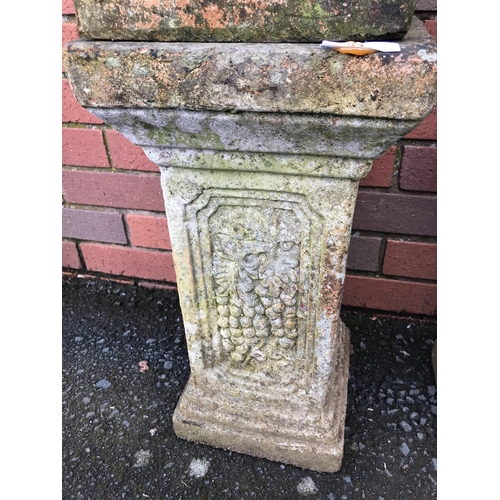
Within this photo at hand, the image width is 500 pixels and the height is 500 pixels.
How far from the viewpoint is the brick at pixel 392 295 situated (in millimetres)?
1562

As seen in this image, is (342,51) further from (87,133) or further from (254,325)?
(87,133)

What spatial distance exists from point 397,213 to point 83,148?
1.09 m

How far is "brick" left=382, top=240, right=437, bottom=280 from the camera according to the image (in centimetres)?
147

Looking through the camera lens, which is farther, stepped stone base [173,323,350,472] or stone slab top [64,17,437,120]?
stepped stone base [173,323,350,472]

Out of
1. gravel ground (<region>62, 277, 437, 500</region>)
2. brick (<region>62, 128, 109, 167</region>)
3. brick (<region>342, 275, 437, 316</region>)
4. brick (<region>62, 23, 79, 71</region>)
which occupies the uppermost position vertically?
brick (<region>62, 23, 79, 71</region>)

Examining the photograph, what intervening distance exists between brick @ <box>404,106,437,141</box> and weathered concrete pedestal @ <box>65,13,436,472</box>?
0.53m

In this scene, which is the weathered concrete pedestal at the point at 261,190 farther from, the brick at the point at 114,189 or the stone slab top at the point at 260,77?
the brick at the point at 114,189

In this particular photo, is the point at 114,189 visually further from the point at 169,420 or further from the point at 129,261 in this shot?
the point at 169,420

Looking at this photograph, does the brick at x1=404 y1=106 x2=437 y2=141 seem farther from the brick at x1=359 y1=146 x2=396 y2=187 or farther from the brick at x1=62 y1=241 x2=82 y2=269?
the brick at x1=62 y1=241 x2=82 y2=269

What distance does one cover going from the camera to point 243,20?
0.71 metres

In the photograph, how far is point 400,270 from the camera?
1534mm

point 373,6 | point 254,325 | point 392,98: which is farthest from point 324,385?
point 373,6

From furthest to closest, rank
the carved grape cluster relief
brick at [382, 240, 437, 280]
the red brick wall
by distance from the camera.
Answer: brick at [382, 240, 437, 280]
the red brick wall
the carved grape cluster relief

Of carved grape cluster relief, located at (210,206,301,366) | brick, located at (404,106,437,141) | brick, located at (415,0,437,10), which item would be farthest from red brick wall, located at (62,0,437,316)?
carved grape cluster relief, located at (210,206,301,366)
